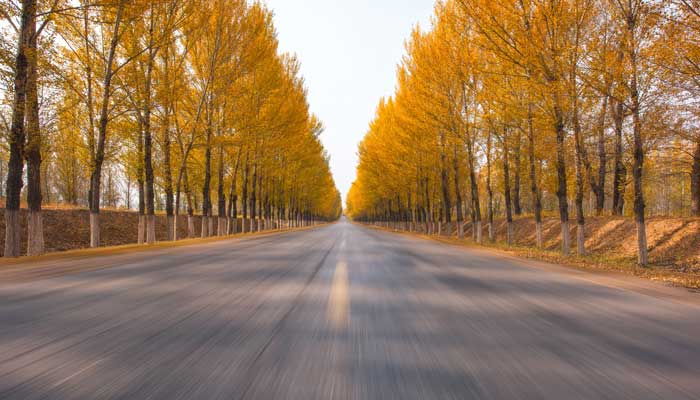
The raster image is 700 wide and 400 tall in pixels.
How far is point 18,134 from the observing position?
35.8 ft

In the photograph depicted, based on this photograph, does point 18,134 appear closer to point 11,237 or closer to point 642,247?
point 11,237

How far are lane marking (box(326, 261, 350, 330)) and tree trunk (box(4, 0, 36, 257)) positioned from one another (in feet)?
31.6

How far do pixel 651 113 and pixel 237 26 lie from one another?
2023 centimetres

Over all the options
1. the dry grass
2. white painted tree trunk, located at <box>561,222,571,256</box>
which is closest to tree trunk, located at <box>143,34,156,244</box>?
the dry grass

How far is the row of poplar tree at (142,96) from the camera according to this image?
11.0 metres

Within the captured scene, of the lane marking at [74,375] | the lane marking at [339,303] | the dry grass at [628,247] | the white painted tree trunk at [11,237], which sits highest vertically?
the white painted tree trunk at [11,237]

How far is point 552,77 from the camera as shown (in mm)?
12266

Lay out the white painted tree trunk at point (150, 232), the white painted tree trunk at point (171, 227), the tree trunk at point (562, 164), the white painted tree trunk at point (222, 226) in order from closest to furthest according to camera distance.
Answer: the tree trunk at point (562, 164), the white painted tree trunk at point (150, 232), the white painted tree trunk at point (171, 227), the white painted tree trunk at point (222, 226)

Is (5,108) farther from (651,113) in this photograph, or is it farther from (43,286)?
(651,113)

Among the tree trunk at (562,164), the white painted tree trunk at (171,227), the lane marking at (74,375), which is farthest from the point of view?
the white painted tree trunk at (171,227)

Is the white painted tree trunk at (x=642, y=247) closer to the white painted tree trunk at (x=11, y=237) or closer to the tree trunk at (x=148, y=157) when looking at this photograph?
the tree trunk at (x=148, y=157)

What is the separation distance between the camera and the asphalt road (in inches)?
84.1

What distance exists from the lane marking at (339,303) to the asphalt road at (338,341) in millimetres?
28

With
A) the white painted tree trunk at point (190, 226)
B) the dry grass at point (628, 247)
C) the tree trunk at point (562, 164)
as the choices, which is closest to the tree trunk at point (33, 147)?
the white painted tree trunk at point (190, 226)
